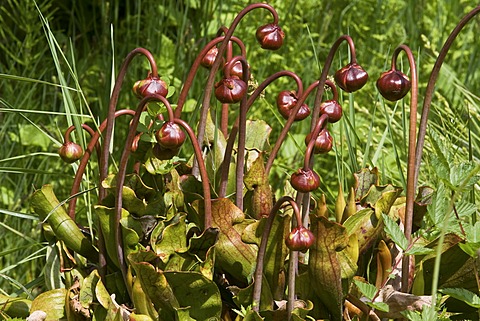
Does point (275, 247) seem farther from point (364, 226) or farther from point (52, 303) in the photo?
point (52, 303)

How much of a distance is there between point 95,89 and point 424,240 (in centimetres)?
211

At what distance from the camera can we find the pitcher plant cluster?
1315 millimetres

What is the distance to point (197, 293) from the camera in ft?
4.39

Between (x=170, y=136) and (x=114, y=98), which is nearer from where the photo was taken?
(x=170, y=136)

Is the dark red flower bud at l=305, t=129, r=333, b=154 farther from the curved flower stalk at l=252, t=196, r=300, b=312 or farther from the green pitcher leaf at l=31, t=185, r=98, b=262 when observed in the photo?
the green pitcher leaf at l=31, t=185, r=98, b=262

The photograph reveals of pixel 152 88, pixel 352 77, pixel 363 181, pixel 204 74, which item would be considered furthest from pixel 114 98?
pixel 204 74

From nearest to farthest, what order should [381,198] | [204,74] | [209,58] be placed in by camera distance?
[381,198] → [209,58] → [204,74]


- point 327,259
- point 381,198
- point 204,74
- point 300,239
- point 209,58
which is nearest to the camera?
point 300,239

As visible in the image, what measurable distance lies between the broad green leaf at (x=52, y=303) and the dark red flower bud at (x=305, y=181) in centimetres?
52

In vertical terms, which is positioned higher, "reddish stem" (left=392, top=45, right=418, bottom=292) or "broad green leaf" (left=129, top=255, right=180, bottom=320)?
"reddish stem" (left=392, top=45, right=418, bottom=292)

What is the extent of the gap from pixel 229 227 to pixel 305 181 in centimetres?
21

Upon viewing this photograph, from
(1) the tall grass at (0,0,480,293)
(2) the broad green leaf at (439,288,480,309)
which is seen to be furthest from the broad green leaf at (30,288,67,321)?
(1) the tall grass at (0,0,480,293)

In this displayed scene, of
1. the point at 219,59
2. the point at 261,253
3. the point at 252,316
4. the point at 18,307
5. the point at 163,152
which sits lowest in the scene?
the point at 18,307

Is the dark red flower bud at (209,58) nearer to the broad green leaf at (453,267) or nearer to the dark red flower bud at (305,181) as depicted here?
the dark red flower bud at (305,181)
